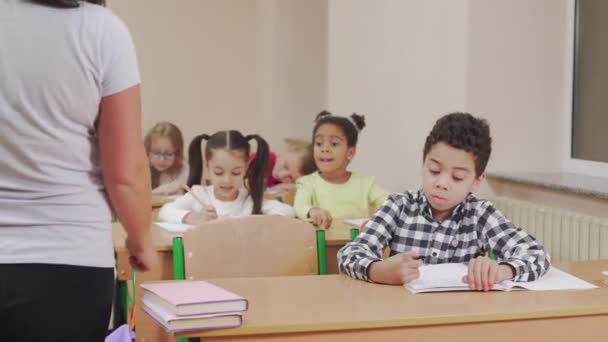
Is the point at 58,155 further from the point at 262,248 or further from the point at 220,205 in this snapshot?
the point at 220,205

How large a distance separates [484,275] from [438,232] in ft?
1.21

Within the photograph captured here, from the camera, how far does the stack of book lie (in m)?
1.68

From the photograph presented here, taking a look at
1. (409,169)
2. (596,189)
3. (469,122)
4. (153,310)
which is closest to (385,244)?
(469,122)

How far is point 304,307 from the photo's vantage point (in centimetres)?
191

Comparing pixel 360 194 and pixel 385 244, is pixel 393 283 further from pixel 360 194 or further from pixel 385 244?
pixel 360 194

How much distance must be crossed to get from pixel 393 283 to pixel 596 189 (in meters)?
1.32

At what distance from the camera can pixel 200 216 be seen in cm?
343

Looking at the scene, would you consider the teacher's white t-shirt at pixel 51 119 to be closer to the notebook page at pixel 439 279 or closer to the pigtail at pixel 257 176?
the notebook page at pixel 439 279

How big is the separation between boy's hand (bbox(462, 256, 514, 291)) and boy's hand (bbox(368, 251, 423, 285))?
125 mm

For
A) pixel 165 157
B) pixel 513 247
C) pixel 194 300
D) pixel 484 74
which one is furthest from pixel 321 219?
pixel 165 157

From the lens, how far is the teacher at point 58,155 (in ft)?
4.48

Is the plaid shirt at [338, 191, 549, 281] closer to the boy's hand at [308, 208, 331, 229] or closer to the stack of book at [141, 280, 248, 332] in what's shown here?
the stack of book at [141, 280, 248, 332]

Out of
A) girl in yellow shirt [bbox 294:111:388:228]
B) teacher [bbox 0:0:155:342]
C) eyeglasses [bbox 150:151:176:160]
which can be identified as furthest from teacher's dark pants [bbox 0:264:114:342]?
eyeglasses [bbox 150:151:176:160]

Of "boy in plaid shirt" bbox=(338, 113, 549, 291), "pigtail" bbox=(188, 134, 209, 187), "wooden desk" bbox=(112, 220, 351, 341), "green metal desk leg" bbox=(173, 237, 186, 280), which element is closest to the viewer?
"boy in plaid shirt" bbox=(338, 113, 549, 291)
